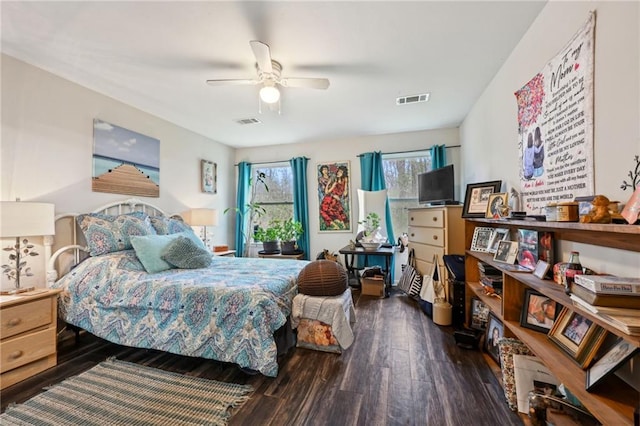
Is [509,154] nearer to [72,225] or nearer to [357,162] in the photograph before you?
[357,162]

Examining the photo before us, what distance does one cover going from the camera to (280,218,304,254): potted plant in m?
4.34

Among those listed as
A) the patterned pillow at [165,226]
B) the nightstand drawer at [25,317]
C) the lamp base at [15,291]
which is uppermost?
the patterned pillow at [165,226]

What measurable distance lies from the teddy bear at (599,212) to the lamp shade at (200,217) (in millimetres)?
3700

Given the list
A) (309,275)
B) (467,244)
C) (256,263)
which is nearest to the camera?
(309,275)

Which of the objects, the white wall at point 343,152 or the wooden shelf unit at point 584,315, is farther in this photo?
the white wall at point 343,152

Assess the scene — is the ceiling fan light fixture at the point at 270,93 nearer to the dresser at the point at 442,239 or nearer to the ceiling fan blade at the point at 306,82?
the ceiling fan blade at the point at 306,82

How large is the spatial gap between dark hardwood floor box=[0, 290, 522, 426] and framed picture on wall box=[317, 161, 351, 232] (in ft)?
7.15

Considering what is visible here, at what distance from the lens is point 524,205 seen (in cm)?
193

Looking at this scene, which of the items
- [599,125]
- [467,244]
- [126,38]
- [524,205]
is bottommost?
[467,244]

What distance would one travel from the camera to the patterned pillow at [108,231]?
234 centimetres

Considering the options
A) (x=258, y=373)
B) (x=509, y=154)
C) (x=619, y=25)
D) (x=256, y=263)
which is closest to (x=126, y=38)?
(x=256, y=263)

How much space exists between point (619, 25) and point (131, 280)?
3289 mm

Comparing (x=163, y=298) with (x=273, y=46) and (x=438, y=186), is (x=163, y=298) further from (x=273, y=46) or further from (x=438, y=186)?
(x=438, y=186)

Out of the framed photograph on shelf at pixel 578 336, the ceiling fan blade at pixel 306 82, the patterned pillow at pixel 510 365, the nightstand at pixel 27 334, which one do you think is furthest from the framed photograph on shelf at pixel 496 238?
the nightstand at pixel 27 334
